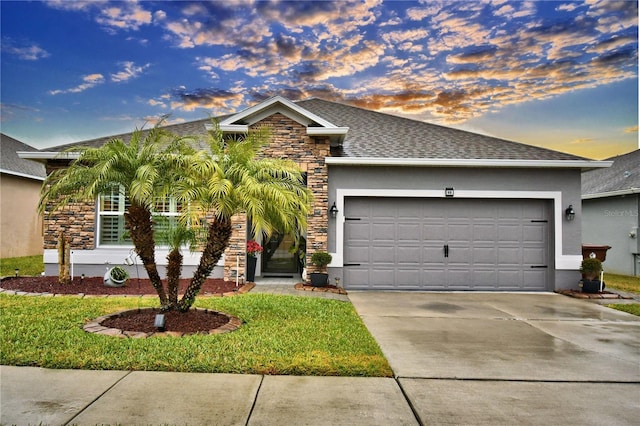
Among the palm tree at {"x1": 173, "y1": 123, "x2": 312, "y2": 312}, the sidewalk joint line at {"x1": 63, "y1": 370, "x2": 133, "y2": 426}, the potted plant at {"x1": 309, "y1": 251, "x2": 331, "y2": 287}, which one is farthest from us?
the potted plant at {"x1": 309, "y1": 251, "x2": 331, "y2": 287}

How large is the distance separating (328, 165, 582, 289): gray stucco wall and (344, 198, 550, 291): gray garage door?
0.40 meters

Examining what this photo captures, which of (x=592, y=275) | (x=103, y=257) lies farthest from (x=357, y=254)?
(x=103, y=257)

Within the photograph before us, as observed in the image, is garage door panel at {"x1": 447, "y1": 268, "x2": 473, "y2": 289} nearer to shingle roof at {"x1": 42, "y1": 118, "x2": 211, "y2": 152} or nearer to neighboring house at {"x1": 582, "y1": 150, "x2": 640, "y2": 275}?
neighboring house at {"x1": 582, "y1": 150, "x2": 640, "y2": 275}

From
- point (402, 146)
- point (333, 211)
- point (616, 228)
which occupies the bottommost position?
point (616, 228)

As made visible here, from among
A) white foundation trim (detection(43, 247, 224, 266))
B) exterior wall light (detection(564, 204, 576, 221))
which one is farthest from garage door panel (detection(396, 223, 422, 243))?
white foundation trim (detection(43, 247, 224, 266))

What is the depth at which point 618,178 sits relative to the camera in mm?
16812

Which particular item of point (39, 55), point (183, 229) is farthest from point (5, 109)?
point (183, 229)

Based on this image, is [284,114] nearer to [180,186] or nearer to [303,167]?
[303,167]

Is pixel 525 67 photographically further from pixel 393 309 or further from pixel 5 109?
pixel 5 109

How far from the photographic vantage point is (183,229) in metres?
6.48

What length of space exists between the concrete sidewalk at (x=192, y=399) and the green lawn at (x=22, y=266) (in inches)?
387

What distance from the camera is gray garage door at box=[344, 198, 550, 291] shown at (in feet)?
36.9

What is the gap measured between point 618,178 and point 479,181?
9376 millimetres

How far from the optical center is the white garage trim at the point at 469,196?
11.1 m
